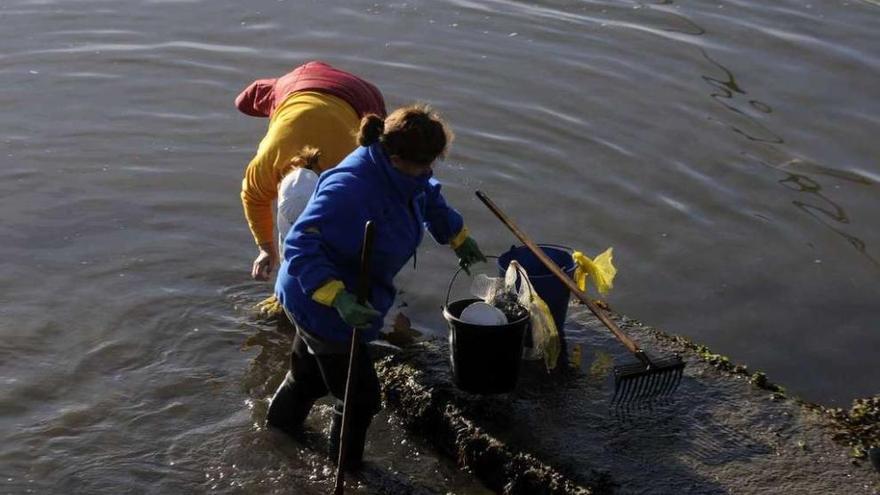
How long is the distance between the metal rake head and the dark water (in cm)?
94

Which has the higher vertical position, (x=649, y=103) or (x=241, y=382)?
(x=649, y=103)

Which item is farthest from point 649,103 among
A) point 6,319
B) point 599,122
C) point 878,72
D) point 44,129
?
point 6,319

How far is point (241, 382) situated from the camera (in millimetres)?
7066

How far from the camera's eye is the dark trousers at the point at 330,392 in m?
5.75

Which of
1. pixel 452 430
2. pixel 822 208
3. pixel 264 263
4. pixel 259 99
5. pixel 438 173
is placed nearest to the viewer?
pixel 452 430

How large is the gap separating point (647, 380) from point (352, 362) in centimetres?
147

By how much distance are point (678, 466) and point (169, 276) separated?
152 inches

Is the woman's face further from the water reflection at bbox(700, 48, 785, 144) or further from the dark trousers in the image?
the water reflection at bbox(700, 48, 785, 144)

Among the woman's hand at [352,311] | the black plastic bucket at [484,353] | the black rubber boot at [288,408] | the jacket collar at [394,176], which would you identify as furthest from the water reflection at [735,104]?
the woman's hand at [352,311]

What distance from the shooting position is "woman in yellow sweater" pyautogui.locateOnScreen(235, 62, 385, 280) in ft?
21.4

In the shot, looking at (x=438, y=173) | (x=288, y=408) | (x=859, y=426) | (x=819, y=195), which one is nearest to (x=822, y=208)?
(x=819, y=195)

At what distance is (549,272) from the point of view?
6695 millimetres

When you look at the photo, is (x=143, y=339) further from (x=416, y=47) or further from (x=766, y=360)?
(x=416, y=47)

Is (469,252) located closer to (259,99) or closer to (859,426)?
(259,99)
